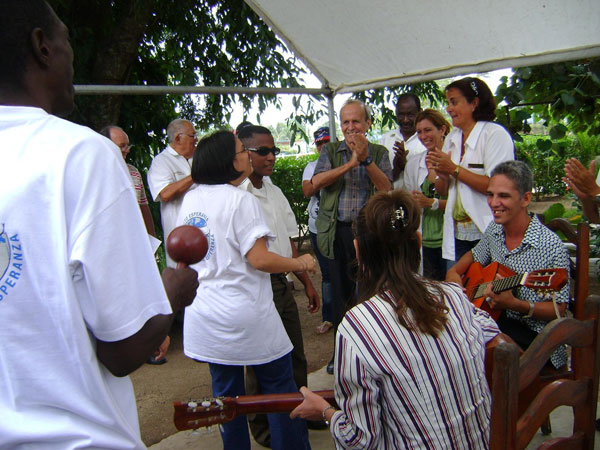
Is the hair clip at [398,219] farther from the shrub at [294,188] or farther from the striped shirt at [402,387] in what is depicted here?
the shrub at [294,188]

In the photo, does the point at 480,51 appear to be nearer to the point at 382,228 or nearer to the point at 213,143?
the point at 213,143

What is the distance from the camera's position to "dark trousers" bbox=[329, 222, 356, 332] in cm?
373

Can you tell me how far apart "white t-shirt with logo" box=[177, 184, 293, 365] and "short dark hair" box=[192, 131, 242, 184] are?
50mm

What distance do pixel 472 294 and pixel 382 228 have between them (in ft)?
4.20

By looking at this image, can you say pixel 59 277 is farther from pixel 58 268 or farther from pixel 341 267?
pixel 341 267

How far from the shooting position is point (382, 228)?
64.9 inches

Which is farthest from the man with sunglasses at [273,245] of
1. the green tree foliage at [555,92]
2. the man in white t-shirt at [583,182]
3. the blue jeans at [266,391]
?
the green tree foliage at [555,92]

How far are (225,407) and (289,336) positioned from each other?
1.21m

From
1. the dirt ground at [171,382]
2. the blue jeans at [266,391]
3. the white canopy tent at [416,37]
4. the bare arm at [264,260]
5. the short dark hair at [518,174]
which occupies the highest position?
the white canopy tent at [416,37]

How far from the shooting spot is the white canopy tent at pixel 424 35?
2.99 m

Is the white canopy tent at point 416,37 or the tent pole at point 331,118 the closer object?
the white canopy tent at point 416,37

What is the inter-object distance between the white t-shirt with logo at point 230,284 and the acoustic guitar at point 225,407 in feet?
1.86

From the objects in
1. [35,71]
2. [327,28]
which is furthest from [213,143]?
[327,28]

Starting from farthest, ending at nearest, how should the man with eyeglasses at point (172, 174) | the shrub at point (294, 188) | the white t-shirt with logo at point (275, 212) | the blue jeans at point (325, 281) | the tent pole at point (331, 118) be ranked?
the shrub at point (294, 188), the blue jeans at point (325, 281), the tent pole at point (331, 118), the man with eyeglasses at point (172, 174), the white t-shirt with logo at point (275, 212)
